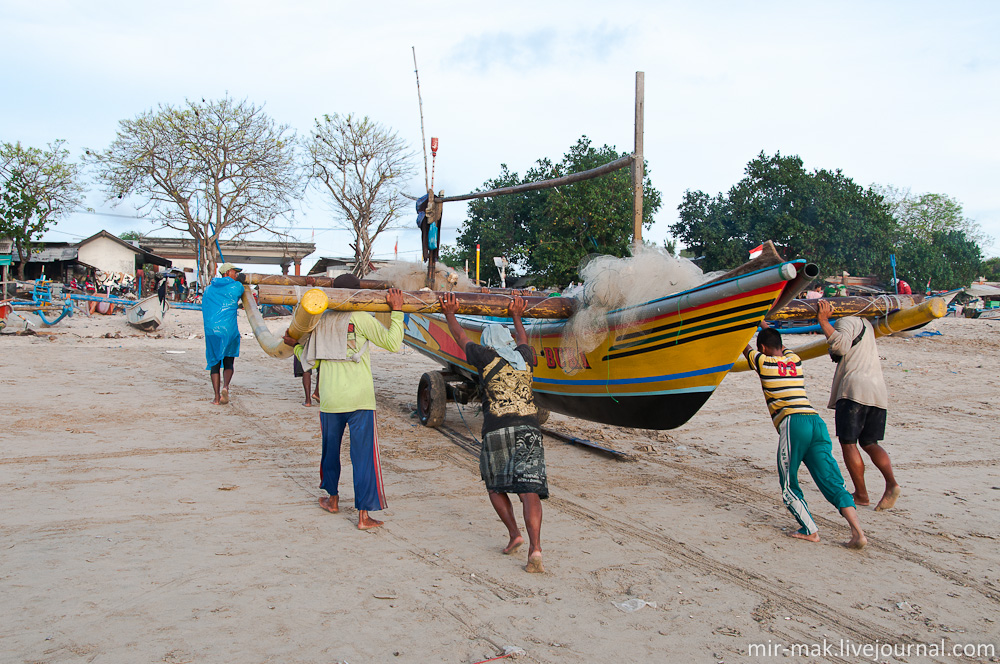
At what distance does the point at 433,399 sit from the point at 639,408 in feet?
9.51

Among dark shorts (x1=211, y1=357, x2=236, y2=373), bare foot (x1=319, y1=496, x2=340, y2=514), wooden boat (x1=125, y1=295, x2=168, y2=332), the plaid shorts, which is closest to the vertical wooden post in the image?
the plaid shorts

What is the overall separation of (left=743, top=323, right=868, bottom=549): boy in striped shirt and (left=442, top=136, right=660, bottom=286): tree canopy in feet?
26.2

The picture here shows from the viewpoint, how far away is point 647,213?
90.5 ft

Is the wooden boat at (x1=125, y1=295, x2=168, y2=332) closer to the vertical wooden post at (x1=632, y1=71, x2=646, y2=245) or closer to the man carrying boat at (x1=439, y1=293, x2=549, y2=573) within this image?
the vertical wooden post at (x1=632, y1=71, x2=646, y2=245)

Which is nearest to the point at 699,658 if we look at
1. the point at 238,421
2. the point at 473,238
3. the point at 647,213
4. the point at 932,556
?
the point at 932,556

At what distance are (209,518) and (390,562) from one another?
1439 millimetres

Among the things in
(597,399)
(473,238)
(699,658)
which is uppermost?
(473,238)

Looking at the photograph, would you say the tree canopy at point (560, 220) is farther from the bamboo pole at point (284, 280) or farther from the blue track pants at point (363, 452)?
the blue track pants at point (363, 452)

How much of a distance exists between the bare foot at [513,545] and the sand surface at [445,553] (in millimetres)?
55

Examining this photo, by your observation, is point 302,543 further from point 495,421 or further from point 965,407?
point 965,407

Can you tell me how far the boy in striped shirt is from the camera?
4027mm

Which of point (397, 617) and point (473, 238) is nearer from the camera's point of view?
point (397, 617)

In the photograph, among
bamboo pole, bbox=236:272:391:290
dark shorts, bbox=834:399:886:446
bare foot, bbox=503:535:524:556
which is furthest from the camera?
bamboo pole, bbox=236:272:391:290

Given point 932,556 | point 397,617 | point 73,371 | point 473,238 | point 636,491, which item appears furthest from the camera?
point 473,238
